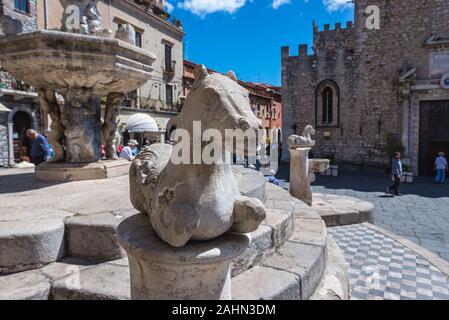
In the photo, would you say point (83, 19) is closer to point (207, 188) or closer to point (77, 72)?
point (77, 72)

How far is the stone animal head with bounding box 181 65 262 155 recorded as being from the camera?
3.98ft

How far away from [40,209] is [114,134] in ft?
7.23

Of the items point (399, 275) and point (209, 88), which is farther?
point (399, 275)

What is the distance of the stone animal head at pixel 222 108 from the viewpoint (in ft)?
3.98

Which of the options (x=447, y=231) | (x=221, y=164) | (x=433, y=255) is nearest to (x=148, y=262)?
(x=221, y=164)

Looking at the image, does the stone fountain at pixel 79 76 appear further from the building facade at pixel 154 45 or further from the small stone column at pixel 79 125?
the building facade at pixel 154 45

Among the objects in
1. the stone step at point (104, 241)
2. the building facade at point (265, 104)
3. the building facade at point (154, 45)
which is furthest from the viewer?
the building facade at point (265, 104)

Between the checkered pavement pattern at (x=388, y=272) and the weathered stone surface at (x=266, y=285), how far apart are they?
1498 mm

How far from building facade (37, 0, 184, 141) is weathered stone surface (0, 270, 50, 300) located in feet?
48.4

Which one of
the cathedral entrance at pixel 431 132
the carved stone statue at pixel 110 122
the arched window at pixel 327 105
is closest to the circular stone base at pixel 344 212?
the carved stone statue at pixel 110 122

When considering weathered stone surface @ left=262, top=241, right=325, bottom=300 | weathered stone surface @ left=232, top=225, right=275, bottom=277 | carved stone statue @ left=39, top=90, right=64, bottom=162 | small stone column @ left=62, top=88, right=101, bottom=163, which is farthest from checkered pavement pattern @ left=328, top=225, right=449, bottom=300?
carved stone statue @ left=39, top=90, right=64, bottom=162

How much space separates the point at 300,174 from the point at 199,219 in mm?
5594

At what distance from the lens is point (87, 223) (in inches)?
90.1
